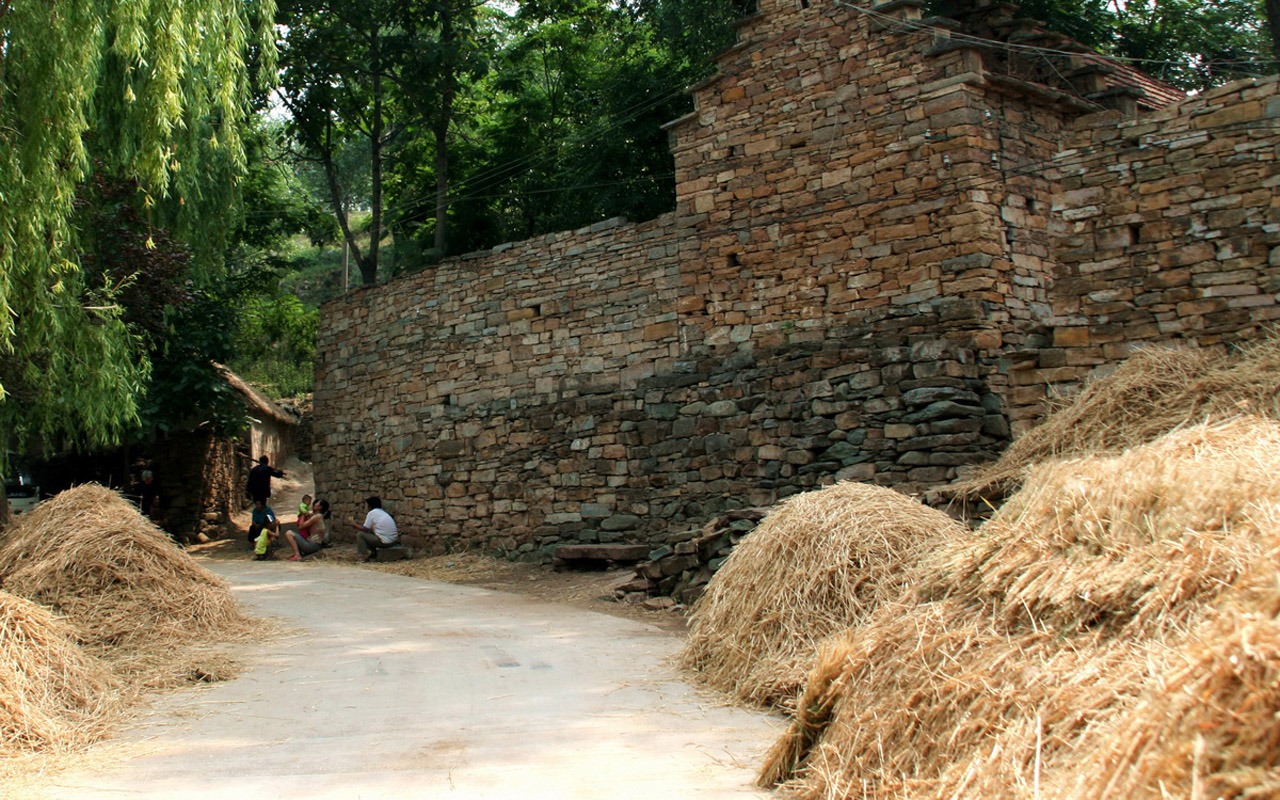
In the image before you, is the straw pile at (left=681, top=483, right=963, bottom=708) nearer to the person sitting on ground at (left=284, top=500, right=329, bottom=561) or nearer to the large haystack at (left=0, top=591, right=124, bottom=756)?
the large haystack at (left=0, top=591, right=124, bottom=756)

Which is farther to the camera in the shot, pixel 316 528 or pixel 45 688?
pixel 316 528

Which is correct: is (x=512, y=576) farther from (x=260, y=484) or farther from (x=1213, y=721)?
(x=1213, y=721)

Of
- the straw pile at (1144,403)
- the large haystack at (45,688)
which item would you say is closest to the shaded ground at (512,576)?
the straw pile at (1144,403)

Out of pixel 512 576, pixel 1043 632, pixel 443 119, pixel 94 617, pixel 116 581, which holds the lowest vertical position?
pixel 512 576

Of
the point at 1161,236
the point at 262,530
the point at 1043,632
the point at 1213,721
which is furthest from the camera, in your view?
the point at 262,530

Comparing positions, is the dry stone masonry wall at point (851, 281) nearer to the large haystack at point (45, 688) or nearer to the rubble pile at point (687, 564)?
the rubble pile at point (687, 564)

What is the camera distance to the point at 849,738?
11.6 ft

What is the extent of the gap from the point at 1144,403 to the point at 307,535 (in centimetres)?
1117

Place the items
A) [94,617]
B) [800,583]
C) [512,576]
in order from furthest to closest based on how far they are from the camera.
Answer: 1. [512,576]
2. [94,617]
3. [800,583]

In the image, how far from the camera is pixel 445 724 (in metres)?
5.11

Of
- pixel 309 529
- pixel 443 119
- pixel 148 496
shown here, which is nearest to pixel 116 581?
pixel 309 529

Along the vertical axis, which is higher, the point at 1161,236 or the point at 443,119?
the point at 443,119

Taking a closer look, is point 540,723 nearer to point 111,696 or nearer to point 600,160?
point 111,696

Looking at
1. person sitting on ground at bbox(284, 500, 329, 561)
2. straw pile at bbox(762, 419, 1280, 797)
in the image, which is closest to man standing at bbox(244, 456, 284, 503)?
person sitting on ground at bbox(284, 500, 329, 561)
